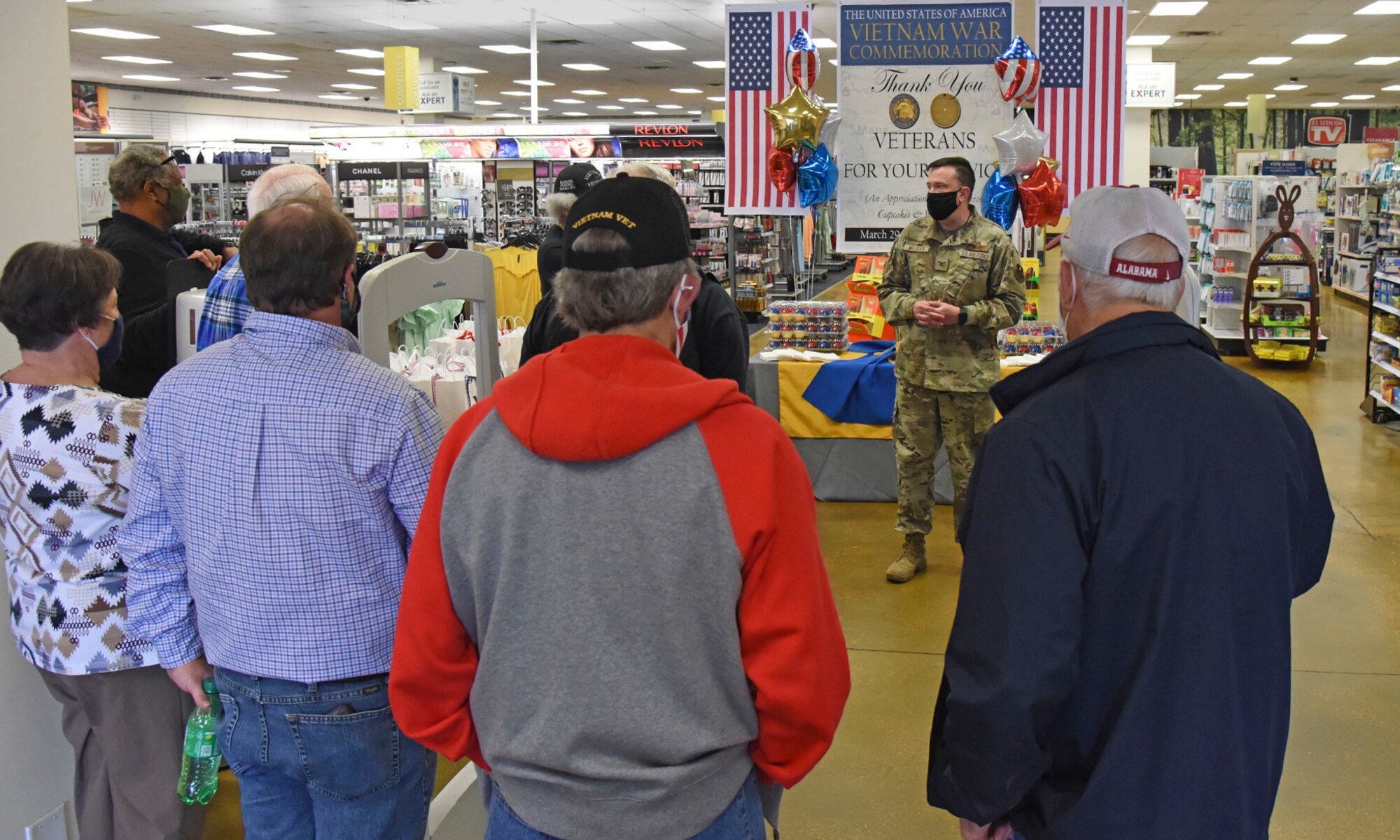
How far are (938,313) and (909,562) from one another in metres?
1.17

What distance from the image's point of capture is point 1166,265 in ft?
5.26

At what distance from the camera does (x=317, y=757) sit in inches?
72.6

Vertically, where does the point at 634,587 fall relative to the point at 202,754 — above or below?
above

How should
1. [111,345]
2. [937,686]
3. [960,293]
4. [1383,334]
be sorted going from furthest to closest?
[1383,334] < [960,293] < [937,686] < [111,345]

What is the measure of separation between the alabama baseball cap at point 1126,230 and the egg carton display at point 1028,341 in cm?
506

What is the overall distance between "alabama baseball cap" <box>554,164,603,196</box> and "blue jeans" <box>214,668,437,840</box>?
2524 mm

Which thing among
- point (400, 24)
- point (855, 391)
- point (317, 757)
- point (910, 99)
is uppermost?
point (400, 24)

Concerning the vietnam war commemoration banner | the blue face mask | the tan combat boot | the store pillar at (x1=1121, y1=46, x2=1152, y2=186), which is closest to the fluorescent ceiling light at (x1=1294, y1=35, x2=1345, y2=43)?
the store pillar at (x1=1121, y1=46, x2=1152, y2=186)

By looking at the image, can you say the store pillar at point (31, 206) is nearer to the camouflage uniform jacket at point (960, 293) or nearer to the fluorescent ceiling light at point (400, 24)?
the camouflage uniform jacket at point (960, 293)

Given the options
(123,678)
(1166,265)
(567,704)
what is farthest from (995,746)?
(123,678)

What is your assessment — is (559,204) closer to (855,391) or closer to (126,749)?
(126,749)

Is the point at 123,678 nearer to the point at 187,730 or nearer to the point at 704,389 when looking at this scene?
the point at 187,730

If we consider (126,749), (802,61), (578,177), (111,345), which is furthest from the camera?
(802,61)

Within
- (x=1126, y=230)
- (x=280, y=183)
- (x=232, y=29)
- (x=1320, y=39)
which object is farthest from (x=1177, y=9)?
(x=1126, y=230)
